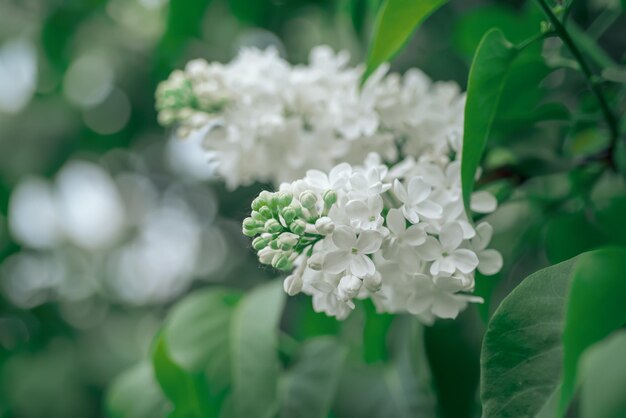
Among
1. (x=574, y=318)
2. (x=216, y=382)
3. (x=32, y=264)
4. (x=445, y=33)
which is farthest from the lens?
(x=32, y=264)

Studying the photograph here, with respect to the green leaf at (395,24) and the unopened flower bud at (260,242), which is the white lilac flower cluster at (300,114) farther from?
the unopened flower bud at (260,242)

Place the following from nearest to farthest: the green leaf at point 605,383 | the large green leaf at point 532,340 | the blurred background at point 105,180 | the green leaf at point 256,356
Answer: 1. the green leaf at point 605,383
2. the large green leaf at point 532,340
3. the green leaf at point 256,356
4. the blurred background at point 105,180

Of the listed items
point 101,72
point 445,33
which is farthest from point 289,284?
point 101,72

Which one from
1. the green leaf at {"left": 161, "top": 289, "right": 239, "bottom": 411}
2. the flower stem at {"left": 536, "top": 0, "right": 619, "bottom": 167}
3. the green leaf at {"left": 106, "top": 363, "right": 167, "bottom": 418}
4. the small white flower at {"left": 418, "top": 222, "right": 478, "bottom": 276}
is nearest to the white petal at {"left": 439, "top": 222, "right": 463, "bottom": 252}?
the small white flower at {"left": 418, "top": 222, "right": 478, "bottom": 276}

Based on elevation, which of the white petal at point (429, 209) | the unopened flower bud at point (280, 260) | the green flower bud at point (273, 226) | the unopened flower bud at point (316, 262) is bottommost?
the unopened flower bud at point (280, 260)

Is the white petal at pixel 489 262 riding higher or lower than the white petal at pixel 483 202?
lower

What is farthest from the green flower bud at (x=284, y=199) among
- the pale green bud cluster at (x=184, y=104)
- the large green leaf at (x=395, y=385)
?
the large green leaf at (x=395, y=385)

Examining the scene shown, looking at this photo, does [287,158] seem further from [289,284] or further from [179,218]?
[179,218]
